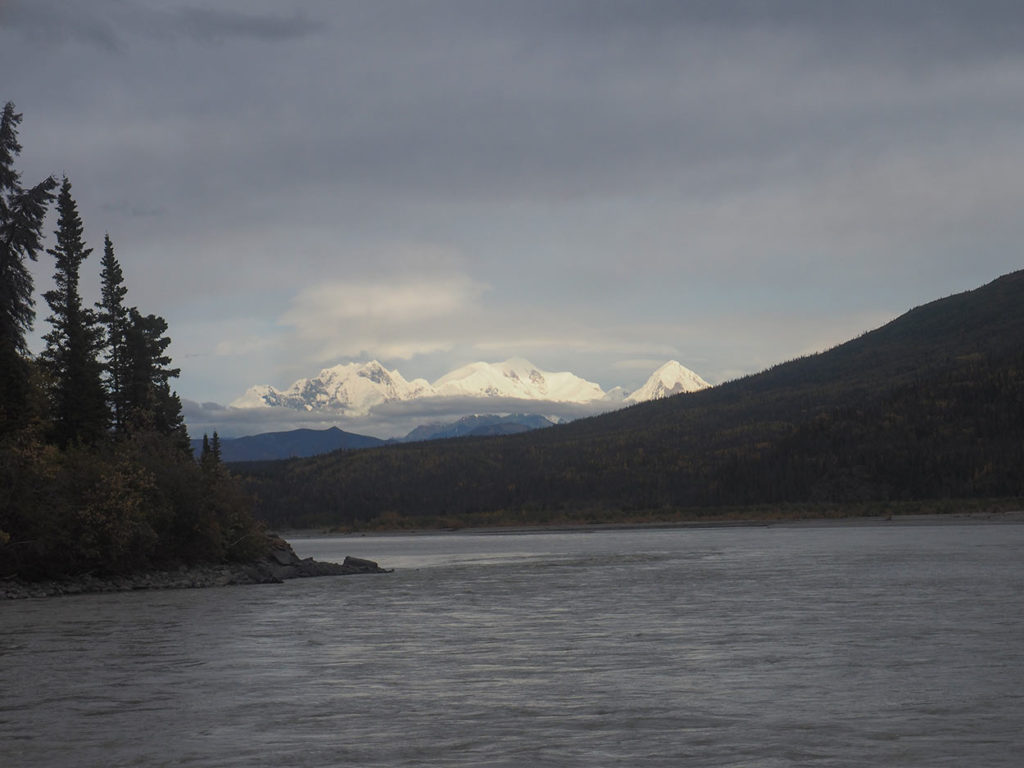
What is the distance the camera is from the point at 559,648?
34938 millimetres

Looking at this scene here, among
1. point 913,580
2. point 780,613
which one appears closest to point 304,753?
point 780,613

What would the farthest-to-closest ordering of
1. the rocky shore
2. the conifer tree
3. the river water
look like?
1. the conifer tree
2. the rocky shore
3. the river water

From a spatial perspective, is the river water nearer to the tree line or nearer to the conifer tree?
the tree line

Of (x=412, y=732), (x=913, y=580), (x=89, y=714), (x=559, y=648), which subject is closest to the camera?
(x=412, y=732)

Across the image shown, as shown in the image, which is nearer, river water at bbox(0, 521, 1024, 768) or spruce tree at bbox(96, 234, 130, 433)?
river water at bbox(0, 521, 1024, 768)

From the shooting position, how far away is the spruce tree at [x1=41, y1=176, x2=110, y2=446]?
254ft

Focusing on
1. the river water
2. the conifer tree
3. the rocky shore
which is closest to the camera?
the river water

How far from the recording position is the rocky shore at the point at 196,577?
63.1m

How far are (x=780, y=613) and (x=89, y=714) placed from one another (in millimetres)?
27674

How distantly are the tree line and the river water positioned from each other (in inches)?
245

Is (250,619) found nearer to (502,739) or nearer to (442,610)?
(442,610)

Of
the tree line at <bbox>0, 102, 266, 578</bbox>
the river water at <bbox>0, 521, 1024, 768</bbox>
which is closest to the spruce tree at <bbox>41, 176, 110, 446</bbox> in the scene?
the tree line at <bbox>0, 102, 266, 578</bbox>

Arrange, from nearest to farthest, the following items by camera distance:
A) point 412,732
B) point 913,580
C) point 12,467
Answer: point 412,732, point 913,580, point 12,467

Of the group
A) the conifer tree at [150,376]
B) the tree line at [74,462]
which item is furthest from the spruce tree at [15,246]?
the conifer tree at [150,376]
